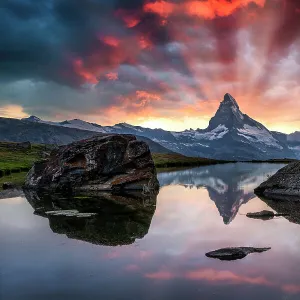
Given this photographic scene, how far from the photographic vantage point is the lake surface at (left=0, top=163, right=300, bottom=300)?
54.9 feet

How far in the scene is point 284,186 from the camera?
47469 mm

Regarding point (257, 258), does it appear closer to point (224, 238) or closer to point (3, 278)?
point (224, 238)

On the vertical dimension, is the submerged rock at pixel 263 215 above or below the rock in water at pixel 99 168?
below

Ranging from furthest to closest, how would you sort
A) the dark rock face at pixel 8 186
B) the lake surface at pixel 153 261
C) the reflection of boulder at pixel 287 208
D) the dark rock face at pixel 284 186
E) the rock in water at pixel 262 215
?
the dark rock face at pixel 8 186 → the dark rock face at pixel 284 186 → the rock in water at pixel 262 215 → the reflection of boulder at pixel 287 208 → the lake surface at pixel 153 261

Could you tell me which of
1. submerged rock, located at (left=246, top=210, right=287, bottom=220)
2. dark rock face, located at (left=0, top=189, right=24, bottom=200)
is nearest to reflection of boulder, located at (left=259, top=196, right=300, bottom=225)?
submerged rock, located at (left=246, top=210, right=287, bottom=220)

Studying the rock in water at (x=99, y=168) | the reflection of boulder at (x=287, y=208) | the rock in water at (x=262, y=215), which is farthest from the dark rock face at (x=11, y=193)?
the reflection of boulder at (x=287, y=208)

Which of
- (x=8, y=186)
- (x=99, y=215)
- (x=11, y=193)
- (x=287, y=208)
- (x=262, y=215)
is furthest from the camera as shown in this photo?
(x=8, y=186)

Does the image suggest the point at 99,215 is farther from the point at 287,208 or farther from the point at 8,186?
the point at 8,186

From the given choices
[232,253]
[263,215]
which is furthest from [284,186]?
[232,253]

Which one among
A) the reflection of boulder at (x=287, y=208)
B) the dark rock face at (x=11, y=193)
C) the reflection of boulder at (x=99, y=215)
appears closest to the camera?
the reflection of boulder at (x=99, y=215)

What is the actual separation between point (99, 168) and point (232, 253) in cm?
3804

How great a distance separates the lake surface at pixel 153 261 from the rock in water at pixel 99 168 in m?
22.1

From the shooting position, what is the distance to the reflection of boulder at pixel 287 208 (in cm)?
3275

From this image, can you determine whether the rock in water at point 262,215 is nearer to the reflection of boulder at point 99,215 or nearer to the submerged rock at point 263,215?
the submerged rock at point 263,215
